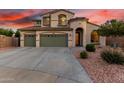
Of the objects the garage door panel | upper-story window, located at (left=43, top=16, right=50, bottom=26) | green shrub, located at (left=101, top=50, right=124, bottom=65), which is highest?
upper-story window, located at (left=43, top=16, right=50, bottom=26)

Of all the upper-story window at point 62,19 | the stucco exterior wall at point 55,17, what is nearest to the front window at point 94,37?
the stucco exterior wall at point 55,17

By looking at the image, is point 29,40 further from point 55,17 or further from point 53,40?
point 55,17

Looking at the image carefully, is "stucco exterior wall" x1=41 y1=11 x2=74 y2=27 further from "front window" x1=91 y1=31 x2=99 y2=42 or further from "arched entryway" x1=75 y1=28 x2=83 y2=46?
"front window" x1=91 y1=31 x2=99 y2=42

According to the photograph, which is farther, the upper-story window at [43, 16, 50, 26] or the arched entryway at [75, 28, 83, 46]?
the upper-story window at [43, 16, 50, 26]

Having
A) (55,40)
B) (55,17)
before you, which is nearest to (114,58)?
(55,40)

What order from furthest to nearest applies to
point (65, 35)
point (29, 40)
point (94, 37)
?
point (29, 40) < point (65, 35) < point (94, 37)

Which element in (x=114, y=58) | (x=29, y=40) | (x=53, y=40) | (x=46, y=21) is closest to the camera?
(x=114, y=58)

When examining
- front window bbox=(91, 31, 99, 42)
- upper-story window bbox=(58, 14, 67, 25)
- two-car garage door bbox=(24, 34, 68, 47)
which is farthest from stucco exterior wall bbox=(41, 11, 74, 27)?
front window bbox=(91, 31, 99, 42)

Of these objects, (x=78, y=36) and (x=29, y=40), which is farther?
(x=29, y=40)

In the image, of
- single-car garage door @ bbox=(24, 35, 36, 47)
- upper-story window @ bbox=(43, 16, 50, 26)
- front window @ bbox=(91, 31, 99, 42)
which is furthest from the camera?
upper-story window @ bbox=(43, 16, 50, 26)

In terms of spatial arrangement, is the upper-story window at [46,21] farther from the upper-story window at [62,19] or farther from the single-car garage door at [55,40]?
the single-car garage door at [55,40]

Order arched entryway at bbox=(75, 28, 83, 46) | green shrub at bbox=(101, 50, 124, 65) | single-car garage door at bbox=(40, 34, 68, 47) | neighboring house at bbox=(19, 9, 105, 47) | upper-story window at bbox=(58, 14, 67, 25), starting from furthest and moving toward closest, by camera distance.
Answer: upper-story window at bbox=(58, 14, 67, 25) → arched entryway at bbox=(75, 28, 83, 46) → single-car garage door at bbox=(40, 34, 68, 47) → neighboring house at bbox=(19, 9, 105, 47) → green shrub at bbox=(101, 50, 124, 65)
